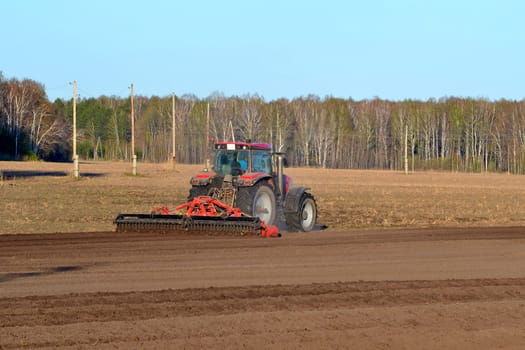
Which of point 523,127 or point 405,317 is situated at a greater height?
point 523,127

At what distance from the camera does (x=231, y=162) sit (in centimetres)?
Result: 2027

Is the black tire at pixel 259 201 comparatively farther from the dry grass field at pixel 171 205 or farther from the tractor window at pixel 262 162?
the dry grass field at pixel 171 205

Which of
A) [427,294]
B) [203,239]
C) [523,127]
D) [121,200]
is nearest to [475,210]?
[121,200]

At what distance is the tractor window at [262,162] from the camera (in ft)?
66.1

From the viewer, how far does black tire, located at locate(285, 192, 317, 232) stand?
20656 mm

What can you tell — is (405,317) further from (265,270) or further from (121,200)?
(121,200)

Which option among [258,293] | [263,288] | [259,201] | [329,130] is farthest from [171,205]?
[329,130]

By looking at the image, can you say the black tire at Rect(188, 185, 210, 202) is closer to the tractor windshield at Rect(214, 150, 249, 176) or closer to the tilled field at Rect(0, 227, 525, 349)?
the tractor windshield at Rect(214, 150, 249, 176)

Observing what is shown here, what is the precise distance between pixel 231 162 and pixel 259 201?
3.56 ft

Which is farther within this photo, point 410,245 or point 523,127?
point 523,127

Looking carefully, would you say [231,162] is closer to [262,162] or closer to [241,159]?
[241,159]

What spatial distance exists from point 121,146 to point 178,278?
102772mm

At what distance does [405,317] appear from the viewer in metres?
10.0

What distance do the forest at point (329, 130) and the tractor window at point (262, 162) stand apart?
255ft
